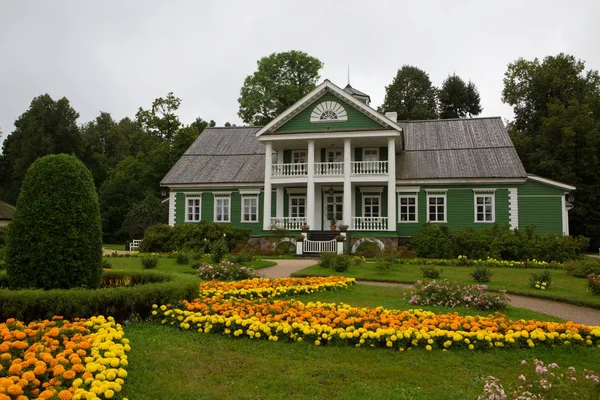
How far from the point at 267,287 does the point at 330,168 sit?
63.4 feet

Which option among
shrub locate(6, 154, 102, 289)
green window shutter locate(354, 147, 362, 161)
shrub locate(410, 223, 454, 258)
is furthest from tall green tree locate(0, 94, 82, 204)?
shrub locate(6, 154, 102, 289)

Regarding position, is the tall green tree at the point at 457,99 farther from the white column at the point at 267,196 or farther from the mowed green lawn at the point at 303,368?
the mowed green lawn at the point at 303,368

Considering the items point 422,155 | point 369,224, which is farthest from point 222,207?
point 422,155

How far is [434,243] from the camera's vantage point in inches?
962

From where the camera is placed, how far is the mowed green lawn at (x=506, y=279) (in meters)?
12.3

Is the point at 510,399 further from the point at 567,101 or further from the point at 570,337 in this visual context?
the point at 567,101

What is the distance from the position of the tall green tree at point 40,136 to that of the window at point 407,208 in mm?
41046

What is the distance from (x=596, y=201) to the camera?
121ft

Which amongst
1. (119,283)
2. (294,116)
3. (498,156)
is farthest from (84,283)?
(498,156)

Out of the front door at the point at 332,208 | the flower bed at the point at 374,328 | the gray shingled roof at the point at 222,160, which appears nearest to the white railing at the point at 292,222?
the front door at the point at 332,208

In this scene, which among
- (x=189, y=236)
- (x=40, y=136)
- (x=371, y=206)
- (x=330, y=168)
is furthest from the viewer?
(x=40, y=136)

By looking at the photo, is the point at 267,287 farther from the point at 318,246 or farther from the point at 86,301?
the point at 318,246

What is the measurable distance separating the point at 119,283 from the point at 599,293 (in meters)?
11.4

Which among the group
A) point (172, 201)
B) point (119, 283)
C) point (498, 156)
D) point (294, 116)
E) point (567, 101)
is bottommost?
point (119, 283)
